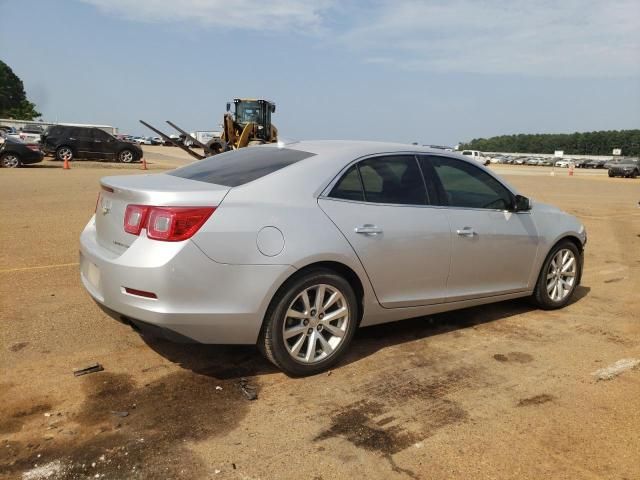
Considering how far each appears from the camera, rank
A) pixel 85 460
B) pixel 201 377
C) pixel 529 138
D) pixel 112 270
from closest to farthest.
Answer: pixel 85 460 < pixel 112 270 < pixel 201 377 < pixel 529 138

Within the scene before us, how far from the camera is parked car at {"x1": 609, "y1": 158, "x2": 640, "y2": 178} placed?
38.9 m

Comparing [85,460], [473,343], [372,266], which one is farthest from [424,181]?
[85,460]

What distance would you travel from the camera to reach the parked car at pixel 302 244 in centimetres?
332

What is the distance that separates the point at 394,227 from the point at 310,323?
3.10ft

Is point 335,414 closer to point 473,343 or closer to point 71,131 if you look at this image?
point 473,343

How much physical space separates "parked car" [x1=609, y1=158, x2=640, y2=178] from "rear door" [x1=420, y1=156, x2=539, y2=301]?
39.3 meters

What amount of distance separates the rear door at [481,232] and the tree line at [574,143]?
413 feet

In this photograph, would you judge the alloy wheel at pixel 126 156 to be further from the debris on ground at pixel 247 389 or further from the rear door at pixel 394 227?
the debris on ground at pixel 247 389

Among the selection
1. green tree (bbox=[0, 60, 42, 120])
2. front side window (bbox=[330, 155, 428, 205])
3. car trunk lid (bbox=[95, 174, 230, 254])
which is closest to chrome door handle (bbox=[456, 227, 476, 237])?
front side window (bbox=[330, 155, 428, 205])

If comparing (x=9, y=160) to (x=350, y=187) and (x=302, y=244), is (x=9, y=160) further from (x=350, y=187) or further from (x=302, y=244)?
(x=302, y=244)

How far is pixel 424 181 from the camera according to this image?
447cm

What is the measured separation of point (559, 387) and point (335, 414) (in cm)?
157

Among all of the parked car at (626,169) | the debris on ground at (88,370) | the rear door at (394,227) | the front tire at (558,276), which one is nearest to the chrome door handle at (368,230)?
the rear door at (394,227)

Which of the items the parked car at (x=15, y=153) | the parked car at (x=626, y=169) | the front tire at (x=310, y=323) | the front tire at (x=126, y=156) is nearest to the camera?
the front tire at (x=310, y=323)
